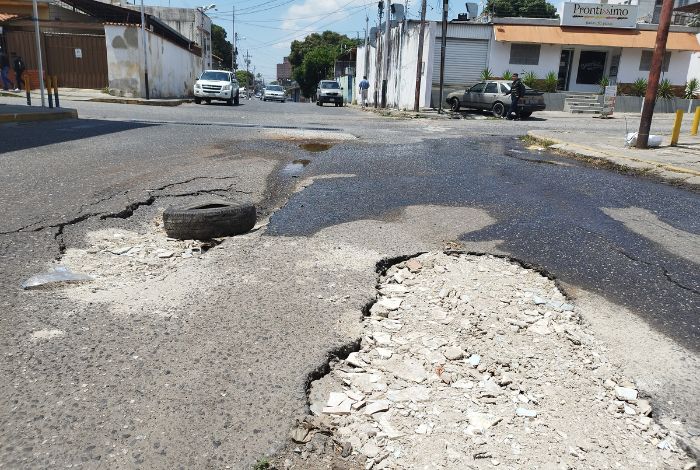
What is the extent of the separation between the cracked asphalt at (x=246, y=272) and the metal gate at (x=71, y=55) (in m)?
21.4

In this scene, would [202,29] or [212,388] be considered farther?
[202,29]

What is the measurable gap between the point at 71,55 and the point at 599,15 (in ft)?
97.9

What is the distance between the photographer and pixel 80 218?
514 centimetres

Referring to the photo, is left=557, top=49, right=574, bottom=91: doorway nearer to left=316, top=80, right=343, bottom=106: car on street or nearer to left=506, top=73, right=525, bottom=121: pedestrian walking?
left=506, top=73, right=525, bottom=121: pedestrian walking

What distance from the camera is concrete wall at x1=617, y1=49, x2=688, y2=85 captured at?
33.5 meters

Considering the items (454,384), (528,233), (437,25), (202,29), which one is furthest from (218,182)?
(202,29)

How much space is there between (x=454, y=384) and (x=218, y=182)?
493 centimetres

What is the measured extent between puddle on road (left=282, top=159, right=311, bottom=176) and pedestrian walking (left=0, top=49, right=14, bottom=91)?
23.4 metres

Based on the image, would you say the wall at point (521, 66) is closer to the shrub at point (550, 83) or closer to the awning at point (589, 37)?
the awning at point (589, 37)

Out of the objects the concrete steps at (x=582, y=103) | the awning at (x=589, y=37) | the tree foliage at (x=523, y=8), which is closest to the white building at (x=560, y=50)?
the awning at (x=589, y=37)

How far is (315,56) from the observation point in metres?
75.7

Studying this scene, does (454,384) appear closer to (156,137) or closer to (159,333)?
(159,333)

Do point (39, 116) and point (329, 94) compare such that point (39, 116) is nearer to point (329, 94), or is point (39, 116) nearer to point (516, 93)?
point (516, 93)

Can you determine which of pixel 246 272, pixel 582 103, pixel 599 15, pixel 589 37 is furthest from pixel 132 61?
pixel 599 15
